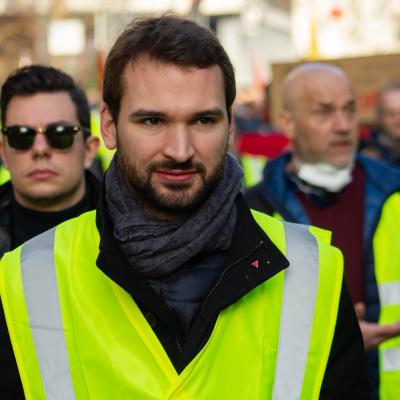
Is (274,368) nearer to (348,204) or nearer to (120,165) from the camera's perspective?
(120,165)

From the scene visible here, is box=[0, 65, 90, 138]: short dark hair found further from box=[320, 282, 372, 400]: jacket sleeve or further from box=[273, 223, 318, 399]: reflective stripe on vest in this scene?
box=[320, 282, 372, 400]: jacket sleeve

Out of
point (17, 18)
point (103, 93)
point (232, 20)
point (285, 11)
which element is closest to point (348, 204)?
point (103, 93)

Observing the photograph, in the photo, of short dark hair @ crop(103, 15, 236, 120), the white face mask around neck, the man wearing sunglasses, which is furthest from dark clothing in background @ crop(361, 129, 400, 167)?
short dark hair @ crop(103, 15, 236, 120)

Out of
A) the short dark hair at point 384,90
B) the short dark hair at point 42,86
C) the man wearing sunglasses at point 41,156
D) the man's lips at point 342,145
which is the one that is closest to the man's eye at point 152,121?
the man wearing sunglasses at point 41,156

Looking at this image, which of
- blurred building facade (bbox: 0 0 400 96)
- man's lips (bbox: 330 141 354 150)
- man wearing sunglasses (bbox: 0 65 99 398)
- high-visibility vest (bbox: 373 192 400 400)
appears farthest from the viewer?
blurred building facade (bbox: 0 0 400 96)

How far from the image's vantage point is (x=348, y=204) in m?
4.44

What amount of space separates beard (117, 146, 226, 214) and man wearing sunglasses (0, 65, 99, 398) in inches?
48.6

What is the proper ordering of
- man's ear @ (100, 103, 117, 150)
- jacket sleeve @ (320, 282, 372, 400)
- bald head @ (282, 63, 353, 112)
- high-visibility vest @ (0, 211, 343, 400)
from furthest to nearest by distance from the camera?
bald head @ (282, 63, 353, 112) → man's ear @ (100, 103, 117, 150) → jacket sleeve @ (320, 282, 372, 400) → high-visibility vest @ (0, 211, 343, 400)

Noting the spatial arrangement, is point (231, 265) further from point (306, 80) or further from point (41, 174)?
point (306, 80)

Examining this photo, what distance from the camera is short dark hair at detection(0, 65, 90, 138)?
4117 mm

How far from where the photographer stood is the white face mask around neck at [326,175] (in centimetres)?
446

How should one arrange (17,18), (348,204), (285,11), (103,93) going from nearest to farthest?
(103,93) → (348,204) → (17,18) → (285,11)

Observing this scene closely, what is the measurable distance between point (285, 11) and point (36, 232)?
48.9m

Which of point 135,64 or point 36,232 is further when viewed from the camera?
point 36,232
